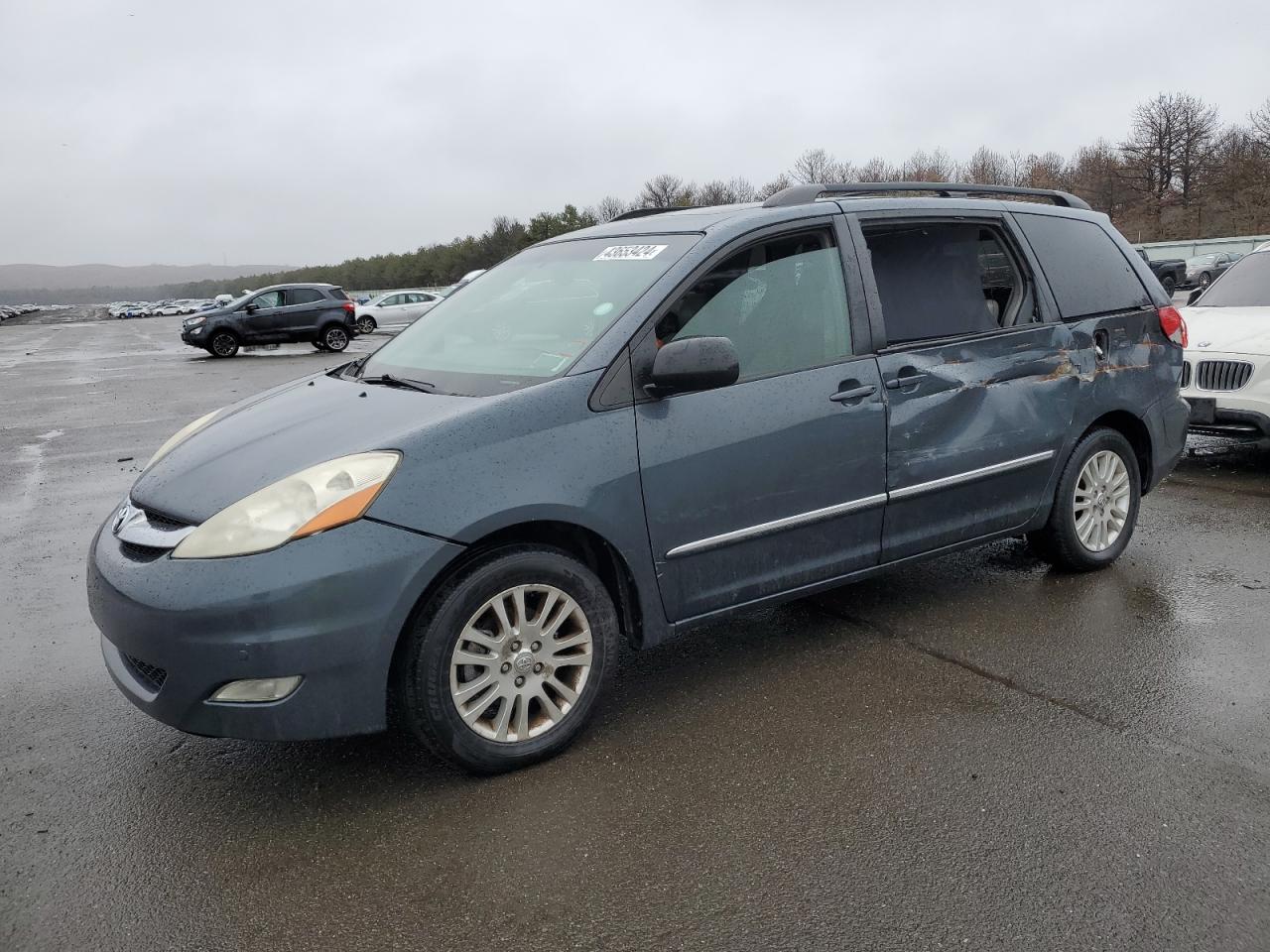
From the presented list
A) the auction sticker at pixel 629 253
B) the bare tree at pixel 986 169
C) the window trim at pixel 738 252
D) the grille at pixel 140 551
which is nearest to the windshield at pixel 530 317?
the auction sticker at pixel 629 253

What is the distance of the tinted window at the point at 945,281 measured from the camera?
13.5ft

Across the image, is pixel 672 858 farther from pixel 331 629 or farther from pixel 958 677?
pixel 958 677

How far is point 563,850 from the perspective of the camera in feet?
9.14

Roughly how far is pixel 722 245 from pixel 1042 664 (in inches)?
81.4

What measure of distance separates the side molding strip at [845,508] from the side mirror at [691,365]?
543 millimetres

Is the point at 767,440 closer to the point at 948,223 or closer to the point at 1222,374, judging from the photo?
the point at 948,223

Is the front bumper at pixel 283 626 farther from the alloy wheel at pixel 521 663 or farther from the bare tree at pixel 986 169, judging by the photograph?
the bare tree at pixel 986 169

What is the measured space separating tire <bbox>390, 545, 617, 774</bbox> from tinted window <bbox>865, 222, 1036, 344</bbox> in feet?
5.77

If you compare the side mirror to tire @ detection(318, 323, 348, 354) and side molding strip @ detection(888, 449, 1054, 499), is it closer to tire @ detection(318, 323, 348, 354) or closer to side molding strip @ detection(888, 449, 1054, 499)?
side molding strip @ detection(888, 449, 1054, 499)

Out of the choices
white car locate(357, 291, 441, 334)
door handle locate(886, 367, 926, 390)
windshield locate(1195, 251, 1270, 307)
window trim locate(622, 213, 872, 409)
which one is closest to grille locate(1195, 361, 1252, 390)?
windshield locate(1195, 251, 1270, 307)

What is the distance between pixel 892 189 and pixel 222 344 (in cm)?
2435

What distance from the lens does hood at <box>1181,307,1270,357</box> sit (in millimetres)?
7020

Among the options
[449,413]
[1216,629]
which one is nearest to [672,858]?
[449,413]

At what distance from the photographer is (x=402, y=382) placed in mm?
3725
